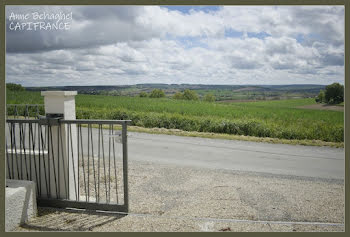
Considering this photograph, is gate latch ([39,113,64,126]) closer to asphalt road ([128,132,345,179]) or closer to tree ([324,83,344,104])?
asphalt road ([128,132,345,179])

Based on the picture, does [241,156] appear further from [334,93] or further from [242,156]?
Result: [334,93]

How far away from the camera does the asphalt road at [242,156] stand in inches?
320

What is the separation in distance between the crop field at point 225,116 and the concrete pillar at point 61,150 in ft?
38.8

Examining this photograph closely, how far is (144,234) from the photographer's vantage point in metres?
3.98

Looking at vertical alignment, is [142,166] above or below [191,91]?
below

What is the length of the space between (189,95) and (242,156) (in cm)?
1847

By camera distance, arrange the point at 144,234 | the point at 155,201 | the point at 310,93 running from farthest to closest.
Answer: the point at 310,93
the point at 155,201
the point at 144,234

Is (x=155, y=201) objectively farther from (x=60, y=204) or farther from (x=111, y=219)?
(x=60, y=204)

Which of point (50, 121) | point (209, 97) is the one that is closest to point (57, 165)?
point (50, 121)

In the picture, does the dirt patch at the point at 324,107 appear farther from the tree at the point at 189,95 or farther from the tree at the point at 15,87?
the tree at the point at 15,87

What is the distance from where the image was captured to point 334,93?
20.6 metres

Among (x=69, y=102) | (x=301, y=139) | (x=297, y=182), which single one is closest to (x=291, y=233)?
(x=297, y=182)

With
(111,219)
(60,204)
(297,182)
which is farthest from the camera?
(297,182)

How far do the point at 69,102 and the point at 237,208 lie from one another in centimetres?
323
